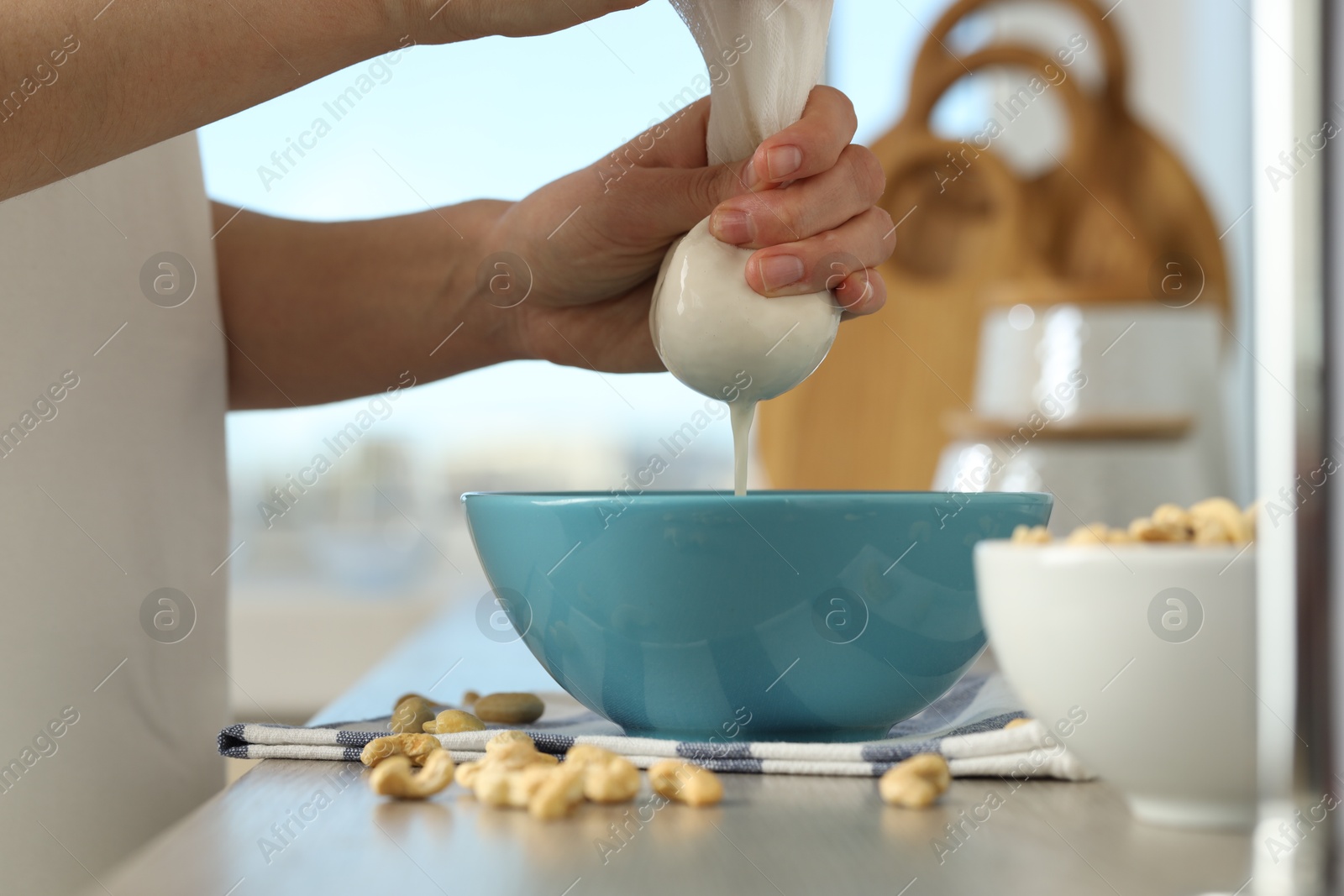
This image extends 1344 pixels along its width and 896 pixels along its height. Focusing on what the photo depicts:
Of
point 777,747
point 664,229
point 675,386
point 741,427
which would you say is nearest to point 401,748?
point 777,747

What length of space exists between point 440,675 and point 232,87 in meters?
0.40

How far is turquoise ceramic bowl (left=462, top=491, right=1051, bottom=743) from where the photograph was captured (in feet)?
1.74

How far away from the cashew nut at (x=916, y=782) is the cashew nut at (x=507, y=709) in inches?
8.7

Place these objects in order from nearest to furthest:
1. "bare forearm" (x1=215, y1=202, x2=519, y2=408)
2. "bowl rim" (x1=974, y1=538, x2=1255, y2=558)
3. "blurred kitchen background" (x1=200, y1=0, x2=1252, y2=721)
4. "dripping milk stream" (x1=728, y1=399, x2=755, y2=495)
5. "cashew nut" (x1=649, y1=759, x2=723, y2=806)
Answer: "bowl rim" (x1=974, y1=538, x2=1255, y2=558)
"cashew nut" (x1=649, y1=759, x2=723, y2=806)
"dripping milk stream" (x1=728, y1=399, x2=755, y2=495)
"bare forearm" (x1=215, y1=202, x2=519, y2=408)
"blurred kitchen background" (x1=200, y1=0, x2=1252, y2=721)

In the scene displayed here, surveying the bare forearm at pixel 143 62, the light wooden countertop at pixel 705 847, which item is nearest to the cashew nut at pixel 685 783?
the light wooden countertop at pixel 705 847

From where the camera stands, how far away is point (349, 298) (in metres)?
0.99

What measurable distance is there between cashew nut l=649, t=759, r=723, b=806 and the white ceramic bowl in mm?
126

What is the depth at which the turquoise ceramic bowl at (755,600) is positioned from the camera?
0.53m

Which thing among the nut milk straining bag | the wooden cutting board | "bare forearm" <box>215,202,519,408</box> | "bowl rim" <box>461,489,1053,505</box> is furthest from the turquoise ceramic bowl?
the wooden cutting board

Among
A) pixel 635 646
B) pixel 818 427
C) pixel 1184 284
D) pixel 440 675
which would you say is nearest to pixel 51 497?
pixel 440 675

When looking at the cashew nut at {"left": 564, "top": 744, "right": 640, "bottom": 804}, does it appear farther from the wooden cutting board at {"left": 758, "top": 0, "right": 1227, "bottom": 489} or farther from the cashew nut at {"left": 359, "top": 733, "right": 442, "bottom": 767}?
the wooden cutting board at {"left": 758, "top": 0, "right": 1227, "bottom": 489}

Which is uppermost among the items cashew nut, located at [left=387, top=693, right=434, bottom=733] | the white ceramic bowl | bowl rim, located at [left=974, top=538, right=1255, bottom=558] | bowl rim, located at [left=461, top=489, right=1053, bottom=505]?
bowl rim, located at [left=461, top=489, right=1053, bottom=505]

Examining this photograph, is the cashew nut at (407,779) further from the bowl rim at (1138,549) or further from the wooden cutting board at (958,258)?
the wooden cutting board at (958,258)

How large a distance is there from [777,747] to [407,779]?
159mm
